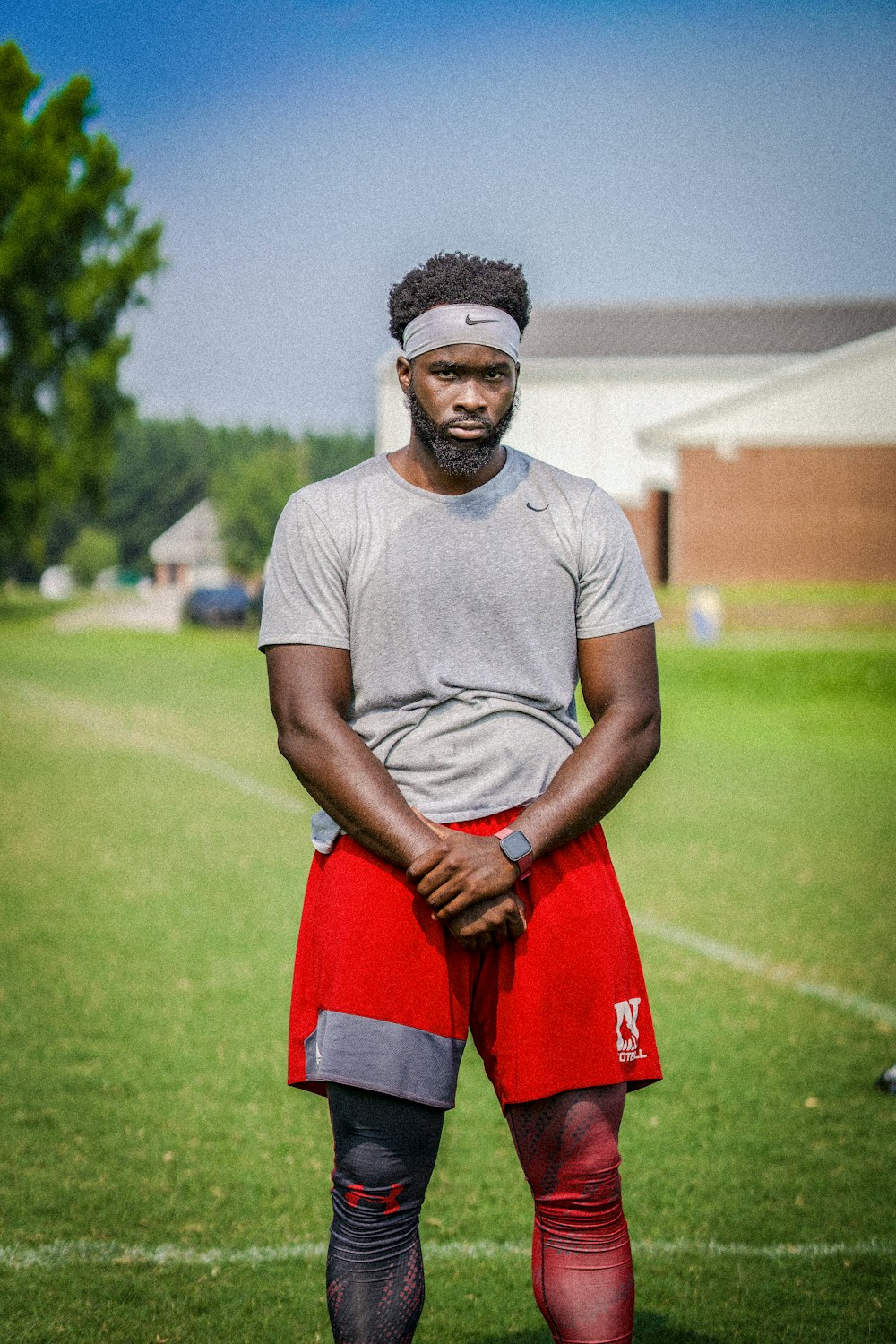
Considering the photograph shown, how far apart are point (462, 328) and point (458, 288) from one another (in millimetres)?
88

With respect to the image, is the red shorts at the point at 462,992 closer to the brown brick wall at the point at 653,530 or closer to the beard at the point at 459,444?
the beard at the point at 459,444

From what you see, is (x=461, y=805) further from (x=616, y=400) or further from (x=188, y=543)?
(x=188, y=543)

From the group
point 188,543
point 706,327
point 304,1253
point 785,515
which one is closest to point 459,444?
point 304,1253

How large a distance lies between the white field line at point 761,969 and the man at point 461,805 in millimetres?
3656

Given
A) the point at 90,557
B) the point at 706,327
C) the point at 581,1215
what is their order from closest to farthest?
the point at 581,1215 → the point at 706,327 → the point at 90,557

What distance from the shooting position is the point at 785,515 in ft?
97.7

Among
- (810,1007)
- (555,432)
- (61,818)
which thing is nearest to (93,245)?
(555,432)

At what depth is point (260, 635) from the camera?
271cm

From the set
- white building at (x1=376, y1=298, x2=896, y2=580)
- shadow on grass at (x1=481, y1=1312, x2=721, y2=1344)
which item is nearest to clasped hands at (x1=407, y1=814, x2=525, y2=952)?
shadow on grass at (x1=481, y1=1312, x2=721, y2=1344)

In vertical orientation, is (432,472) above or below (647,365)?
below

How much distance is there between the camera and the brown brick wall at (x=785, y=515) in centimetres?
2772

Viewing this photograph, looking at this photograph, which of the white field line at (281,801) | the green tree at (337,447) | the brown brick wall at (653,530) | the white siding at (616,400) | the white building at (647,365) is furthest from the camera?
the green tree at (337,447)

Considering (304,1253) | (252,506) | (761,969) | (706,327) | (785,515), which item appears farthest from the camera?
(252,506)

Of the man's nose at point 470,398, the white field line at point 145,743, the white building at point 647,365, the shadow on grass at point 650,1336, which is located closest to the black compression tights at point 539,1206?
the shadow on grass at point 650,1336
